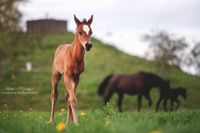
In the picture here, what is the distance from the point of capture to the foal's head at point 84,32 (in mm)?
10780

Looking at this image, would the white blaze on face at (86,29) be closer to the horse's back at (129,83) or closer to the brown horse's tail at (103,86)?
the brown horse's tail at (103,86)

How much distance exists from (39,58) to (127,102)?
1519 cm

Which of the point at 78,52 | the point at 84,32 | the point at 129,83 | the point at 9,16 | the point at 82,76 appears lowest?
the point at 82,76

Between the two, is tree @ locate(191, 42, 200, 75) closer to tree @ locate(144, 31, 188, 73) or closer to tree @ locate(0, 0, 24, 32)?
tree @ locate(144, 31, 188, 73)

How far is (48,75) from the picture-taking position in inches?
1857

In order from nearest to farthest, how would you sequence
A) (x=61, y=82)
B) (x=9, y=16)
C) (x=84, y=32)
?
(x=84, y=32) < (x=9, y=16) < (x=61, y=82)

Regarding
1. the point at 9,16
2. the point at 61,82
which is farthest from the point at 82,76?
the point at 9,16

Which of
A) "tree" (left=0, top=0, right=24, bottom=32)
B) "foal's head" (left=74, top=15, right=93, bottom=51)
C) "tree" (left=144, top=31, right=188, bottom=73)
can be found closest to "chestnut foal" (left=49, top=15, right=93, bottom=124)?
"foal's head" (left=74, top=15, right=93, bottom=51)

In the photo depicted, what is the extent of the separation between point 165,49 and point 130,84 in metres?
15.9

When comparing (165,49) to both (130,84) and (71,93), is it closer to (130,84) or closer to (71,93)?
(130,84)

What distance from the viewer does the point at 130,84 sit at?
32.3m

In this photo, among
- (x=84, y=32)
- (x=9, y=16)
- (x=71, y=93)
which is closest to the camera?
(x=84, y=32)

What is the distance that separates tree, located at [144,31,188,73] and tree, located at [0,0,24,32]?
14.9 meters

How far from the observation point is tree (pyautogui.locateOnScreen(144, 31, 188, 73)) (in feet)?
155
